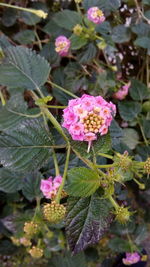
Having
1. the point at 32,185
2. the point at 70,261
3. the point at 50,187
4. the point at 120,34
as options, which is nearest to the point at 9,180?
the point at 32,185

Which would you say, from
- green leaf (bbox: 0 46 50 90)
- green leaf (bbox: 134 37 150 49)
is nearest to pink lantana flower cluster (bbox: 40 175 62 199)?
green leaf (bbox: 0 46 50 90)

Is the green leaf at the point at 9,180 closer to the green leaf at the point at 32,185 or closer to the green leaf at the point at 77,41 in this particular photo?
the green leaf at the point at 32,185

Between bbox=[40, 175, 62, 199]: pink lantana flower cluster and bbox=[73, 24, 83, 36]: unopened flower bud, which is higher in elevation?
bbox=[73, 24, 83, 36]: unopened flower bud

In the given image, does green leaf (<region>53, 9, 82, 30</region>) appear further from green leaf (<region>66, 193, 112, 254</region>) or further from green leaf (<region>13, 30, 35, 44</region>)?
green leaf (<region>66, 193, 112, 254</region>)

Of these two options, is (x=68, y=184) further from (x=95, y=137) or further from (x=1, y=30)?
(x=1, y=30)

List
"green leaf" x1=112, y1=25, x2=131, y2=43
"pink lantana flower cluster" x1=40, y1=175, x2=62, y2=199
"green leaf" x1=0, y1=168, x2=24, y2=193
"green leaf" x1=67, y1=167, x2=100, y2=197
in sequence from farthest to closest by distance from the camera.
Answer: "green leaf" x1=112, y1=25, x2=131, y2=43, "green leaf" x1=0, y1=168, x2=24, y2=193, "pink lantana flower cluster" x1=40, y1=175, x2=62, y2=199, "green leaf" x1=67, y1=167, x2=100, y2=197

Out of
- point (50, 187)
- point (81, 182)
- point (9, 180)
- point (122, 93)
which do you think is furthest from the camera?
point (122, 93)

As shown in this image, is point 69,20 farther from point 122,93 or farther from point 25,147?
point 25,147

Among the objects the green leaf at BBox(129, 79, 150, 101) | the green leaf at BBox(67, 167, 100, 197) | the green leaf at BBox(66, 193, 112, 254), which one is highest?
the green leaf at BBox(67, 167, 100, 197)
